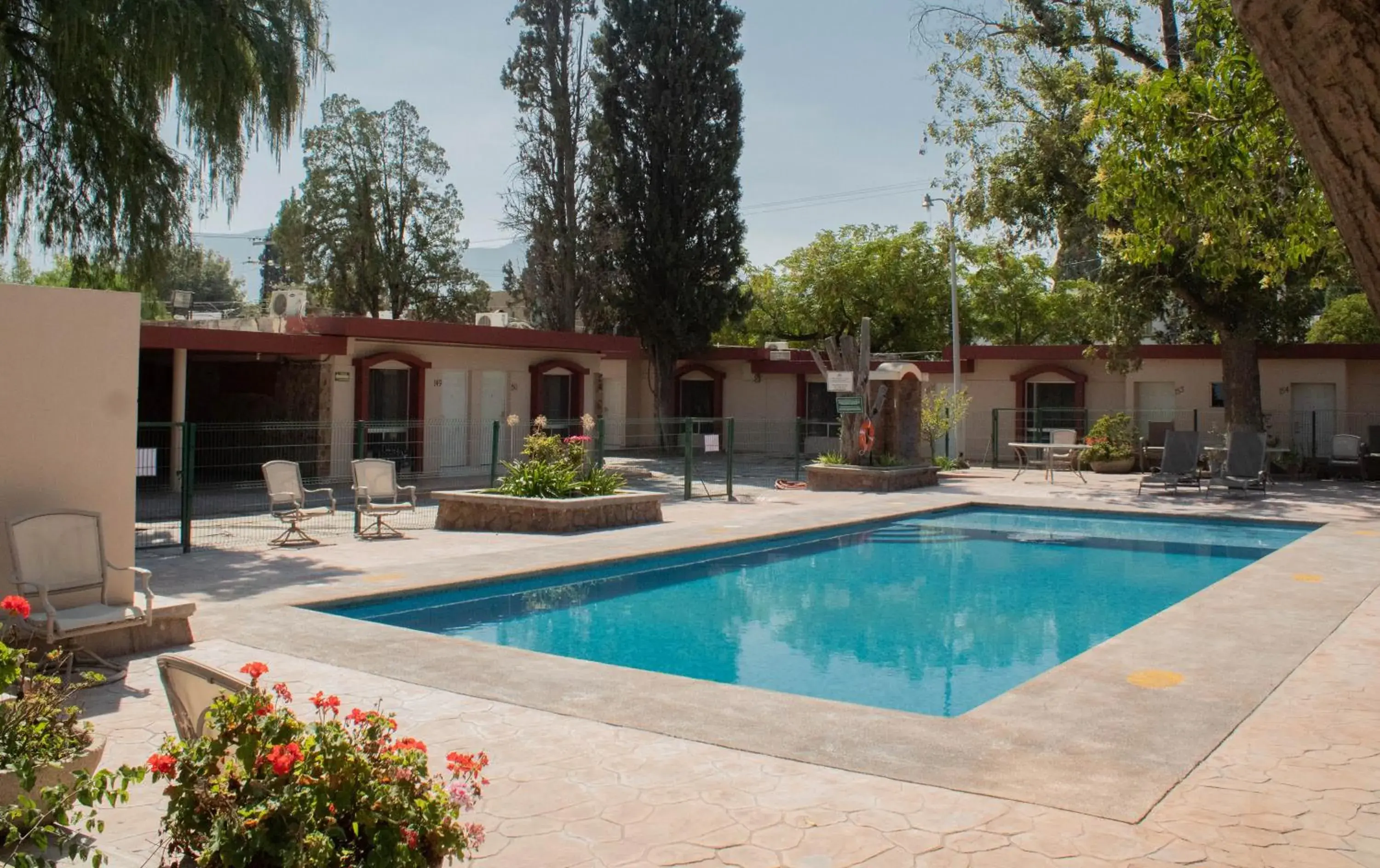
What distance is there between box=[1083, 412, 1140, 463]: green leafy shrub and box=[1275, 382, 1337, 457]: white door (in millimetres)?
3346

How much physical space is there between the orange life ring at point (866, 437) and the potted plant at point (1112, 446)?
6180 millimetres

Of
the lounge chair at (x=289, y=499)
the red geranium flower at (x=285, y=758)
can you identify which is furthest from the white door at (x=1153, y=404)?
the red geranium flower at (x=285, y=758)

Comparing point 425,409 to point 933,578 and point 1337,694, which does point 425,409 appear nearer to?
point 933,578

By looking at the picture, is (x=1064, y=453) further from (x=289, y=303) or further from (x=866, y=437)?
(x=289, y=303)

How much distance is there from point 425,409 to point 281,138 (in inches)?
315

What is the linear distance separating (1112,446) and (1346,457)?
454 centimetres

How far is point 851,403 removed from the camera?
20.5 metres

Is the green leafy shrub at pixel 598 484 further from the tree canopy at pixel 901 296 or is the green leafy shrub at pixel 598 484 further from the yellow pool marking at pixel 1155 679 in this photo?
the tree canopy at pixel 901 296

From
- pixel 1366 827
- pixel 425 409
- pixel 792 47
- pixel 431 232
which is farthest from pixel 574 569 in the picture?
pixel 431 232

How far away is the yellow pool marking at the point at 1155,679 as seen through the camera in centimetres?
633

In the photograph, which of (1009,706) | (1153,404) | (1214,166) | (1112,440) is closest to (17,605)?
(1009,706)

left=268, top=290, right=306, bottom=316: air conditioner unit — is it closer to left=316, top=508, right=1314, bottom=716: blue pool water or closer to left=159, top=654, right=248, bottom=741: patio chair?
left=316, top=508, right=1314, bottom=716: blue pool water

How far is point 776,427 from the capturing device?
103 feet

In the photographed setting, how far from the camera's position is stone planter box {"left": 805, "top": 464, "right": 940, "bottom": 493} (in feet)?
65.7
